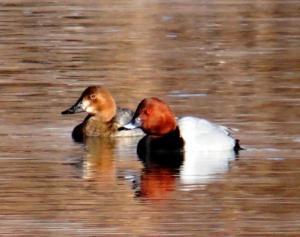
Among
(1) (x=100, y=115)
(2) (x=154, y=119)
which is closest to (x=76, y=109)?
(1) (x=100, y=115)

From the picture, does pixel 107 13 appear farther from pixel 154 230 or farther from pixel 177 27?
pixel 154 230

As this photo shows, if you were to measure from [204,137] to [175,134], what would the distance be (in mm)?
240

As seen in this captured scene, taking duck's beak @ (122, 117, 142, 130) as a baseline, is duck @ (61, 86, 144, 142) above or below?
below

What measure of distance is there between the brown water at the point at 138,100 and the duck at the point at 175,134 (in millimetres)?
234

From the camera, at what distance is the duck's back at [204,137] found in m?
12.4

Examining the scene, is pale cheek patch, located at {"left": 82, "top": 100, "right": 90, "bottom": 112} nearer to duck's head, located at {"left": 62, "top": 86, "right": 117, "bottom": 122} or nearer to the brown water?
duck's head, located at {"left": 62, "top": 86, "right": 117, "bottom": 122}

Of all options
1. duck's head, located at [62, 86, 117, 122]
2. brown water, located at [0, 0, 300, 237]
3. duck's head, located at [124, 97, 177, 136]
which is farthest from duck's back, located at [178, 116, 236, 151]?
duck's head, located at [62, 86, 117, 122]

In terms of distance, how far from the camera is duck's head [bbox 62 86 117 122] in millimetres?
14133

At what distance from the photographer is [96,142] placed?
1362cm

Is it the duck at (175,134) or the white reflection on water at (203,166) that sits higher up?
the duck at (175,134)

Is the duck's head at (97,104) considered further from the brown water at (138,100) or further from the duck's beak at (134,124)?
the duck's beak at (134,124)

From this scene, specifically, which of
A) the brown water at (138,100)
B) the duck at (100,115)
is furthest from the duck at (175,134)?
the duck at (100,115)

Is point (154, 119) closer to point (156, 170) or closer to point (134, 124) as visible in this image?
point (134, 124)

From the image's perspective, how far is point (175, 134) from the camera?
12414mm
